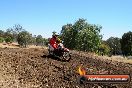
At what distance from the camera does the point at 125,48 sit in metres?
136

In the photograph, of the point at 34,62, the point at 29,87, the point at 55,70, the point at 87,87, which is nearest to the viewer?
the point at 29,87

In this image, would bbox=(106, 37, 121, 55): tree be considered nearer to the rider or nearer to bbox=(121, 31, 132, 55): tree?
bbox=(121, 31, 132, 55): tree

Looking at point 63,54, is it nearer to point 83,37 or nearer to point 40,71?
point 40,71

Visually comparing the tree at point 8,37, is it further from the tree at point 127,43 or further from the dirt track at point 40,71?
the dirt track at point 40,71

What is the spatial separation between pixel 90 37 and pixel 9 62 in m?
85.5

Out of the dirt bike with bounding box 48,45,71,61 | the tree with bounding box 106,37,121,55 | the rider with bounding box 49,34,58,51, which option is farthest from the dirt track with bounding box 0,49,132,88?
the tree with bounding box 106,37,121,55

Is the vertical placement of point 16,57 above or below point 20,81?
above

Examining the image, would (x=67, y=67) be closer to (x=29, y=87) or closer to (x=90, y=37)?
(x=29, y=87)

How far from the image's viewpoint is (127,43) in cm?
13775

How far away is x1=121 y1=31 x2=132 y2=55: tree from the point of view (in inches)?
5276

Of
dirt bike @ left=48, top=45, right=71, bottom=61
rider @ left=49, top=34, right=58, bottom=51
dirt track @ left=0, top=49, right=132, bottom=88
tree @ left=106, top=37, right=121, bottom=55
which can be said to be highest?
tree @ left=106, top=37, right=121, bottom=55

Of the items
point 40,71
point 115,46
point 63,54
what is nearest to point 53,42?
point 63,54

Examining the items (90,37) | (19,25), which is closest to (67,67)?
(90,37)

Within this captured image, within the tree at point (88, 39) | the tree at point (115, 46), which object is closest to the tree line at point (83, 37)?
the tree at point (88, 39)
